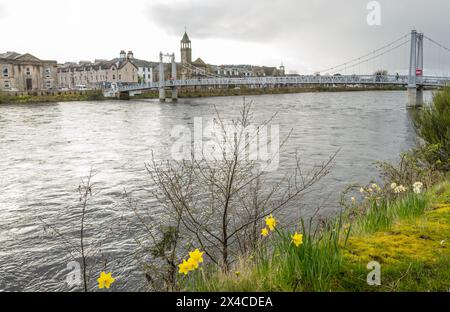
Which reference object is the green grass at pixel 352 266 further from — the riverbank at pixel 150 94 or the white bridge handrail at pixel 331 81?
the riverbank at pixel 150 94

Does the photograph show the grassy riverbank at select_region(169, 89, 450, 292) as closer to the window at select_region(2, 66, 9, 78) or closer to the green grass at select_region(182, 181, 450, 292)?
the green grass at select_region(182, 181, 450, 292)

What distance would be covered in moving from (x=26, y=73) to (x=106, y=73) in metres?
23.2

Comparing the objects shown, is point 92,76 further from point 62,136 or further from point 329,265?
point 329,265

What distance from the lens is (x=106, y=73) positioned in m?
113

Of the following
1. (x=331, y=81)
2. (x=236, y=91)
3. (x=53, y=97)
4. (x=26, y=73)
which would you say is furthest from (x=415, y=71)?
(x=26, y=73)

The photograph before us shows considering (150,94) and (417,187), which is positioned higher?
(150,94)

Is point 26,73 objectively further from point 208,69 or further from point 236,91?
point 208,69

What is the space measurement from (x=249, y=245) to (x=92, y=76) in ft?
395

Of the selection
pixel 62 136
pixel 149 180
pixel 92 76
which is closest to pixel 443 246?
pixel 149 180

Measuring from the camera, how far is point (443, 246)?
450 cm

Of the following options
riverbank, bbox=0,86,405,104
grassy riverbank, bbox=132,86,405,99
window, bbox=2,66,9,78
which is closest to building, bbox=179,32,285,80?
grassy riverbank, bbox=132,86,405,99

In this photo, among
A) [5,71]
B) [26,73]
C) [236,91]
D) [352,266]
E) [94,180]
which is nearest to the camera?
[352,266]

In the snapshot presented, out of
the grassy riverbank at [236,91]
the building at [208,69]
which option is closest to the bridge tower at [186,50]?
the building at [208,69]

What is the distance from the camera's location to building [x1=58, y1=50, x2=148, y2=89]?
111438mm
